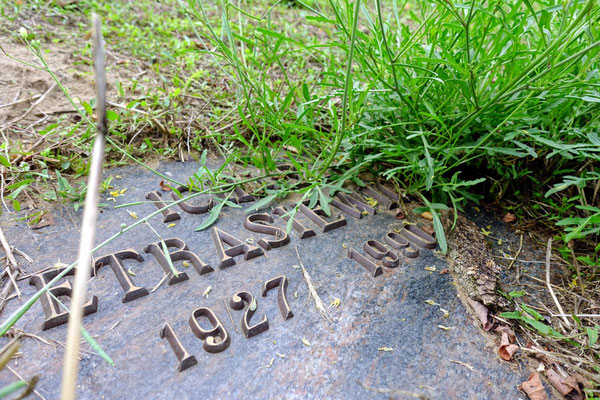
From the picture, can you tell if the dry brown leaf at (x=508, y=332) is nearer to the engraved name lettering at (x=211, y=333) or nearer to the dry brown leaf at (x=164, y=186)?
the engraved name lettering at (x=211, y=333)

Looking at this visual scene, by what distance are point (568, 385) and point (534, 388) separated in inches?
3.6

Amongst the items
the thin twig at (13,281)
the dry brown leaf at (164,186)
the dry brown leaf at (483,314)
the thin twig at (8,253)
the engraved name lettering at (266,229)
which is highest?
the dry brown leaf at (164,186)

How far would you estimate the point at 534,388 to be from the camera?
3.67 ft

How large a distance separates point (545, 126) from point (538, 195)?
275mm

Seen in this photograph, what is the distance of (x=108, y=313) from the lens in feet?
3.93

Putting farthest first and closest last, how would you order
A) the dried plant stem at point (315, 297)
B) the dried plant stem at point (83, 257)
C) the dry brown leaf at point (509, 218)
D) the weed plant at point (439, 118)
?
the dry brown leaf at point (509, 218) → the weed plant at point (439, 118) → the dried plant stem at point (315, 297) → the dried plant stem at point (83, 257)

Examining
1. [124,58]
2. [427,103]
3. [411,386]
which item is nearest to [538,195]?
[427,103]

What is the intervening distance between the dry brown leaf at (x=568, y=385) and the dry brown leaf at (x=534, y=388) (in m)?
0.04

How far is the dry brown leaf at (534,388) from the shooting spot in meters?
1.11

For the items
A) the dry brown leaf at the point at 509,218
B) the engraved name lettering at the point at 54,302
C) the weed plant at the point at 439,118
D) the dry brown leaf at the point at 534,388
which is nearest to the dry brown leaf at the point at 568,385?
the dry brown leaf at the point at 534,388

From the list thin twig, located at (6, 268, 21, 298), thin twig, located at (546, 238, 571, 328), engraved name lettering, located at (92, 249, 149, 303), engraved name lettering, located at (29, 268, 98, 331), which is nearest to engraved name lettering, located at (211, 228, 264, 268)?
engraved name lettering, located at (92, 249, 149, 303)

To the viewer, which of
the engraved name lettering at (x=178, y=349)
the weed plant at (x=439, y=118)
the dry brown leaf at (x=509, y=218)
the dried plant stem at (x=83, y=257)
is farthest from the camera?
the dry brown leaf at (x=509, y=218)

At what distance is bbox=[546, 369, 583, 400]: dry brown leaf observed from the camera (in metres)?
1.12

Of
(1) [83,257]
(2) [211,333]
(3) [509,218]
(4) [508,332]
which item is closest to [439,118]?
(3) [509,218]
